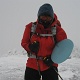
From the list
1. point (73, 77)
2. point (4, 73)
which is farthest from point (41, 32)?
point (4, 73)

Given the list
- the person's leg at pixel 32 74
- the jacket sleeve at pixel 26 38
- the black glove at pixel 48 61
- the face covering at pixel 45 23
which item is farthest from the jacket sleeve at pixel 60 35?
the person's leg at pixel 32 74

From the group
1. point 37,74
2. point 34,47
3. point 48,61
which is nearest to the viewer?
point 34,47

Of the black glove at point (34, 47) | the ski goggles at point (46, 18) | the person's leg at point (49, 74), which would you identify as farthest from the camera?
the person's leg at point (49, 74)

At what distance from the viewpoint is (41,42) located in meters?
4.73

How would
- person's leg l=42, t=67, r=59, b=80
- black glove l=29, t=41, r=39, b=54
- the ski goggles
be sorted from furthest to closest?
person's leg l=42, t=67, r=59, b=80 < the ski goggles < black glove l=29, t=41, r=39, b=54

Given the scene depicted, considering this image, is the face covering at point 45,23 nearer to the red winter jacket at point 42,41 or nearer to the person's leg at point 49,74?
the red winter jacket at point 42,41

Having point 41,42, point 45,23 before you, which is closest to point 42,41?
point 41,42

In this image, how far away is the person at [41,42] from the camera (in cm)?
473

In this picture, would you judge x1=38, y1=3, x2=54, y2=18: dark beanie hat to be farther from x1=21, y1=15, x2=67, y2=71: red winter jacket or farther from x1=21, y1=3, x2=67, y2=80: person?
x1=21, y1=15, x2=67, y2=71: red winter jacket

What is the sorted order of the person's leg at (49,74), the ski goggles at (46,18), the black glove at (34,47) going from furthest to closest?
the person's leg at (49,74) < the ski goggles at (46,18) < the black glove at (34,47)

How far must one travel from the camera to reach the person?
473cm

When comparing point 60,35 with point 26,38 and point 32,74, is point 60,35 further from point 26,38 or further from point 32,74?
point 32,74

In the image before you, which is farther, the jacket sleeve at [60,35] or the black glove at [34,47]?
the jacket sleeve at [60,35]

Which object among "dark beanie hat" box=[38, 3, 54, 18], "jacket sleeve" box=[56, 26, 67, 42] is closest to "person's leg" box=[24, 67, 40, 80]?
"jacket sleeve" box=[56, 26, 67, 42]
